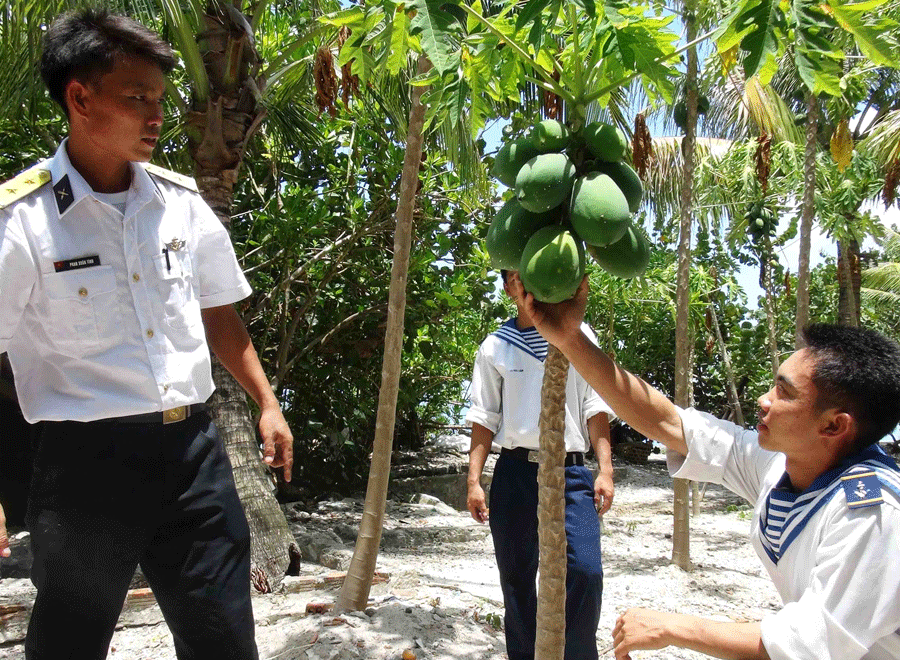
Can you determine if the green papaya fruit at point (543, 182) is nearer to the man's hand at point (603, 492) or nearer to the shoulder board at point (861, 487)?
the shoulder board at point (861, 487)

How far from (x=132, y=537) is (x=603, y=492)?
1.92m

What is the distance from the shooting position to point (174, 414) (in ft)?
7.37

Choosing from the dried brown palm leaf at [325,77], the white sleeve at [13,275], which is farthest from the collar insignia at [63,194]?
the dried brown palm leaf at [325,77]

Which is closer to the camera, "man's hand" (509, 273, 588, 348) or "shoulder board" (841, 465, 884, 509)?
"shoulder board" (841, 465, 884, 509)

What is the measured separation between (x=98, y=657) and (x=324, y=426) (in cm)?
507

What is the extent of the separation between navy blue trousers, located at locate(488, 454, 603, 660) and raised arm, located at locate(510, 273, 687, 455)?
0.87 m

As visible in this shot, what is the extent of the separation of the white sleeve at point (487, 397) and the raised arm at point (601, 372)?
1.18 m

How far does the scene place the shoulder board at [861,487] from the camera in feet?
5.82

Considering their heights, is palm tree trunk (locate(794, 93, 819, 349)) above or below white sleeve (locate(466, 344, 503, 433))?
above

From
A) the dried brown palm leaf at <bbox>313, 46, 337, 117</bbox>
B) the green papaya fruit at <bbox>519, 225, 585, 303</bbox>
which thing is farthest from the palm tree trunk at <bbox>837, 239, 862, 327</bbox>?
the green papaya fruit at <bbox>519, 225, 585, 303</bbox>

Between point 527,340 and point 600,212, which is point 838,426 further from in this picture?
point 527,340

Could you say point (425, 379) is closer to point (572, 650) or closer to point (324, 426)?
point (324, 426)

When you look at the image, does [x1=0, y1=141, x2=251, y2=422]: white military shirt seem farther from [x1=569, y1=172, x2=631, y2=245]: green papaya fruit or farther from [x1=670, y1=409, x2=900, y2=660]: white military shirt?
[x1=670, y1=409, x2=900, y2=660]: white military shirt

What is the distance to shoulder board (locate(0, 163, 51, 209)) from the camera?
213 centimetres
